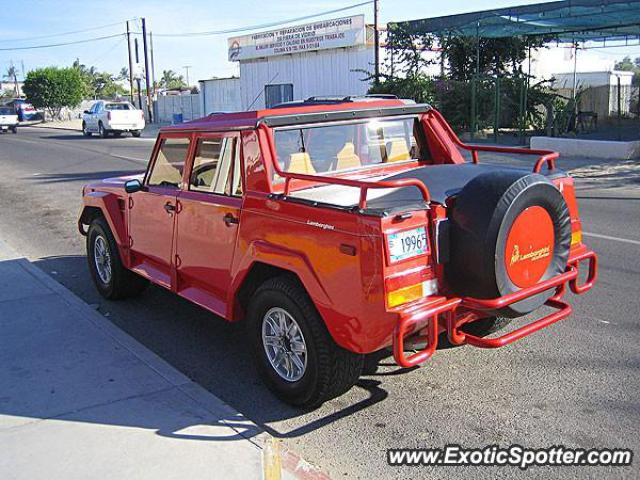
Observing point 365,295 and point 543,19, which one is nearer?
point 365,295

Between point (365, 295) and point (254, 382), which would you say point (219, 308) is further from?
point (365, 295)

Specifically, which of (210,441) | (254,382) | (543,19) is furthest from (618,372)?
(543,19)

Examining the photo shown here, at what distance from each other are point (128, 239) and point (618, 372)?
4093 millimetres

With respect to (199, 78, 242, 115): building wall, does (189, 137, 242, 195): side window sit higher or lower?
lower

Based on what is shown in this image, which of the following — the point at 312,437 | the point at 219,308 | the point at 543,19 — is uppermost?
the point at 543,19

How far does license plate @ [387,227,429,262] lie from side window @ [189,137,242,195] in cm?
142

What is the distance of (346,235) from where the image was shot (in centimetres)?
352

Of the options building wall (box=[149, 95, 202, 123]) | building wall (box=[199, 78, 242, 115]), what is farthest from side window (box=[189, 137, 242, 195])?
building wall (box=[149, 95, 202, 123])

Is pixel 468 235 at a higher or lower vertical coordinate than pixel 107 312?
higher

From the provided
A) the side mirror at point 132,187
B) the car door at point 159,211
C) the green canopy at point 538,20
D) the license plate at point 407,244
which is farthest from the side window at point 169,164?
the green canopy at point 538,20

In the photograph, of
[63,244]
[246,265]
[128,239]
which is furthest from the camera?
[63,244]

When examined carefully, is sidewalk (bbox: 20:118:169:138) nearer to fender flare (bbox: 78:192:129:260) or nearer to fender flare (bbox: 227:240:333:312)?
fender flare (bbox: 78:192:129:260)

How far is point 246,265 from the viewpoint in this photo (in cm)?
425

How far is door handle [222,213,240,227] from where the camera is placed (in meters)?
4.39
